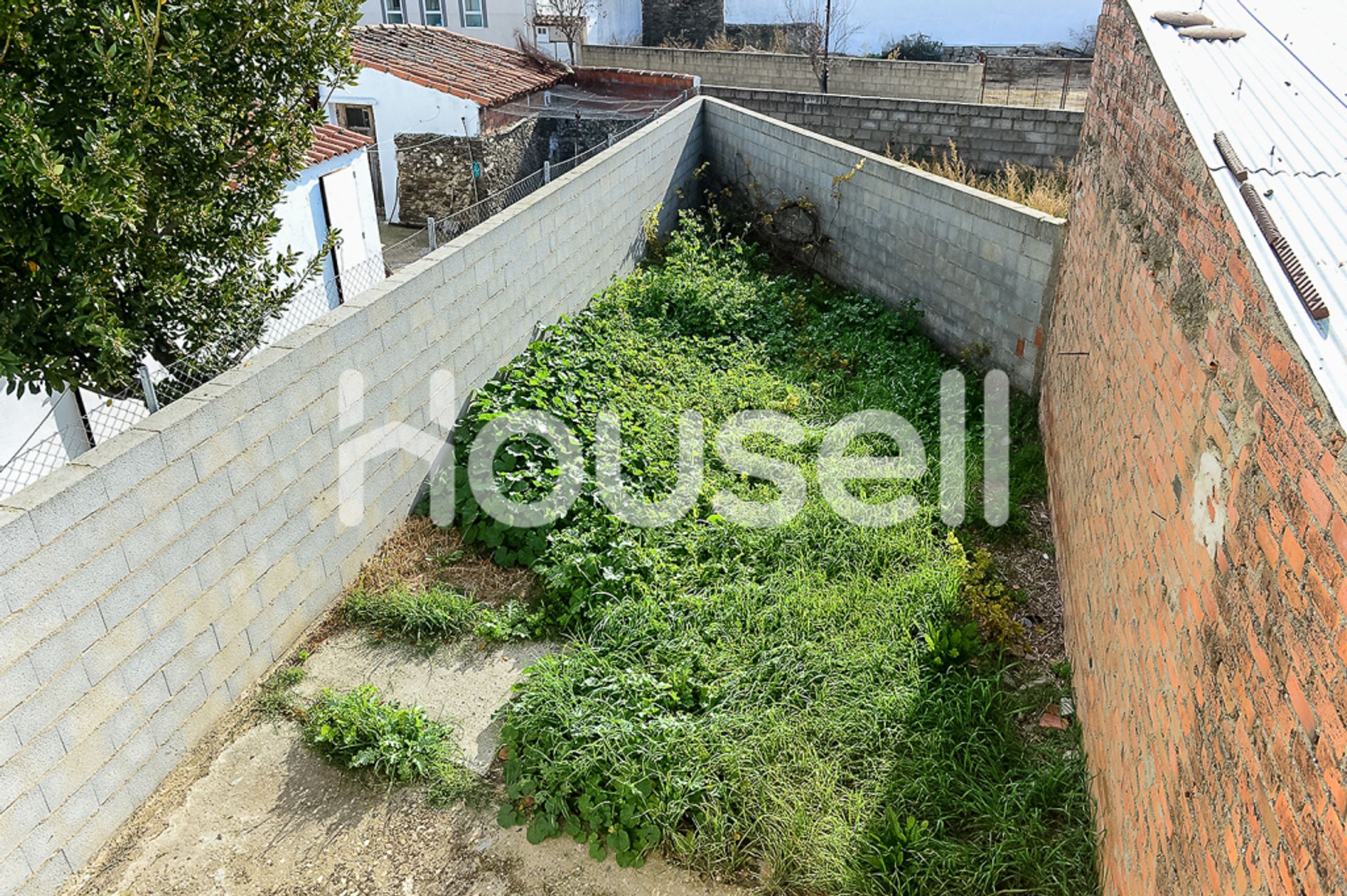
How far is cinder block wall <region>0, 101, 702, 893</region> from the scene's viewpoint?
3.54 metres

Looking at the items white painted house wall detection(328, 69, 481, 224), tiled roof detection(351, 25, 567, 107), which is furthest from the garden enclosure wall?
tiled roof detection(351, 25, 567, 107)

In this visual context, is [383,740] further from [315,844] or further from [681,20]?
[681,20]

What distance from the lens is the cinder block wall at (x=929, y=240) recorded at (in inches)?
290

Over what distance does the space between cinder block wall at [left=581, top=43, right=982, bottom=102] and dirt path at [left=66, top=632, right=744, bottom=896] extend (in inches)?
688

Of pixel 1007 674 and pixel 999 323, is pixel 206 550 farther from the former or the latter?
pixel 999 323

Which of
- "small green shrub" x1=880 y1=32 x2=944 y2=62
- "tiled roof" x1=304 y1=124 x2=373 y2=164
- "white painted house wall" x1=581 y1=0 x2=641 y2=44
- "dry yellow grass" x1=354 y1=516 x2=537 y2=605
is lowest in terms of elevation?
"dry yellow grass" x1=354 y1=516 x2=537 y2=605

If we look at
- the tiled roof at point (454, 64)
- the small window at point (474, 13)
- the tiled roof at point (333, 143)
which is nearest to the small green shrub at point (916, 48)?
the small window at point (474, 13)

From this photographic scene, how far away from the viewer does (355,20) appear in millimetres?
5320

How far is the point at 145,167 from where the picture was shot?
14.6ft

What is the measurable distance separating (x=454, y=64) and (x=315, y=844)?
47.2 ft

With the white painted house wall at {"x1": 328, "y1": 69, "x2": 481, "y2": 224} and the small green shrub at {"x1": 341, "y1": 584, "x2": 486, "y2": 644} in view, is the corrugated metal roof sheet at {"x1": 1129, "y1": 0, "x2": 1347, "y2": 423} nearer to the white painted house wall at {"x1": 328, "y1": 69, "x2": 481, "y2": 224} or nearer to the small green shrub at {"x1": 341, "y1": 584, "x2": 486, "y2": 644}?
the small green shrub at {"x1": 341, "y1": 584, "x2": 486, "y2": 644}

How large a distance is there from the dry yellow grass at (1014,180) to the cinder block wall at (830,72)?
646 cm

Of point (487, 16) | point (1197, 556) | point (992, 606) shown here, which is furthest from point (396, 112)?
point (1197, 556)

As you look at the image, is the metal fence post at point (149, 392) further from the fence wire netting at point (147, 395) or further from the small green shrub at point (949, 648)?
the small green shrub at point (949, 648)
